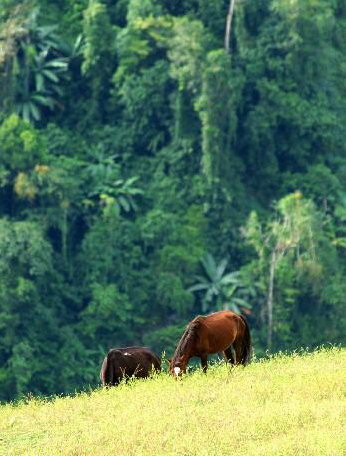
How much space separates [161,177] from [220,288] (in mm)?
5878

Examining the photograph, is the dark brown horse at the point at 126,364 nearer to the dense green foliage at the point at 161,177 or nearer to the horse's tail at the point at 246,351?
the horse's tail at the point at 246,351

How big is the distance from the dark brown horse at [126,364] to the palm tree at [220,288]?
1429 inches

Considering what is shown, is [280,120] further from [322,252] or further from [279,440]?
[279,440]

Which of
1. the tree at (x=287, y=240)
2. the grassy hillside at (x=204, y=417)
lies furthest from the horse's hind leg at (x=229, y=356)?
the tree at (x=287, y=240)

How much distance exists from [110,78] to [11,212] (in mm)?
8777

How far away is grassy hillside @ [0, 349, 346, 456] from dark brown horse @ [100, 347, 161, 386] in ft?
1.93

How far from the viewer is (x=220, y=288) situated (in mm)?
59156

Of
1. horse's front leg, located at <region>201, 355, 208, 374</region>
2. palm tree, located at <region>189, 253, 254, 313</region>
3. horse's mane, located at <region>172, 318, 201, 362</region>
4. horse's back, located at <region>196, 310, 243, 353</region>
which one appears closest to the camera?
horse's mane, located at <region>172, 318, 201, 362</region>

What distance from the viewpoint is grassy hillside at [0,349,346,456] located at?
16344mm

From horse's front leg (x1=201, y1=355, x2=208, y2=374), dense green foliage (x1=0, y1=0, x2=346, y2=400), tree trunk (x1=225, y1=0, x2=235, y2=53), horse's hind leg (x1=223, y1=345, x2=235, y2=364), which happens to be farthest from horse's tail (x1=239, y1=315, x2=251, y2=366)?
tree trunk (x1=225, y1=0, x2=235, y2=53)

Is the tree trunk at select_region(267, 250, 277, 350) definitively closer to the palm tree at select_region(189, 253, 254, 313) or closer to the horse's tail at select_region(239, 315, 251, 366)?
the palm tree at select_region(189, 253, 254, 313)

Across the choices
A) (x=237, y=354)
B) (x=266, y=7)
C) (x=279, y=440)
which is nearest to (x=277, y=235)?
(x=266, y=7)

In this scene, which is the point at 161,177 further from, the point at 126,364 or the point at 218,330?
the point at 218,330

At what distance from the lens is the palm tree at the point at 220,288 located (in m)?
58.4
